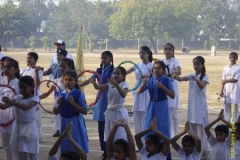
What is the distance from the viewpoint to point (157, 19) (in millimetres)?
70625

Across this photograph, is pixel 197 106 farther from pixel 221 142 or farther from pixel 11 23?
pixel 11 23

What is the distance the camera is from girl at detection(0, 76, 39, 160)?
22.1 feet

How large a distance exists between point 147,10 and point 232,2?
80.6 feet

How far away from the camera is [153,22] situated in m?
70.4

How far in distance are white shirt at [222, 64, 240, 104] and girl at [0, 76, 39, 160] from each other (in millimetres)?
5928

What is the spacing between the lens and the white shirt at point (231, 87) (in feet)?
38.1

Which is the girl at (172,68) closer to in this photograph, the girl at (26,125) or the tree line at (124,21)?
the girl at (26,125)

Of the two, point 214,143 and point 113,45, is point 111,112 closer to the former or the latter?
point 214,143

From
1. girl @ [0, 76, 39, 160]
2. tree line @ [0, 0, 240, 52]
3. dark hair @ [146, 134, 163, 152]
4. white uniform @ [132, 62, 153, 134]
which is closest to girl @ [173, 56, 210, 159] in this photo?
white uniform @ [132, 62, 153, 134]

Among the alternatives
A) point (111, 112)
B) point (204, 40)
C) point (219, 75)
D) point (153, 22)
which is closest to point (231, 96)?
point (111, 112)

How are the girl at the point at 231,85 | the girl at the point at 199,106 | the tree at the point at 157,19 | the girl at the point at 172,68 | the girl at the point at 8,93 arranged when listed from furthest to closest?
the tree at the point at 157,19, the girl at the point at 231,85, the girl at the point at 172,68, the girl at the point at 199,106, the girl at the point at 8,93

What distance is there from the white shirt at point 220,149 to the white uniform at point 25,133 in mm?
2350

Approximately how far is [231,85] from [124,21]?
61619 mm

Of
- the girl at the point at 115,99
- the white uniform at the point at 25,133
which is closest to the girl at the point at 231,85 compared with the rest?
the girl at the point at 115,99
